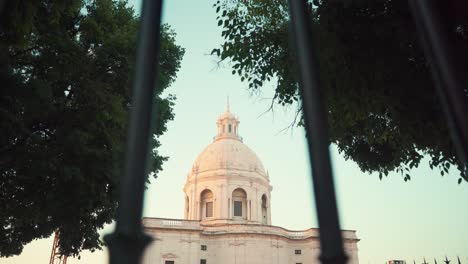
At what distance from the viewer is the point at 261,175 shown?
51.9m

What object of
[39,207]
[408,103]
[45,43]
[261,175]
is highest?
[261,175]

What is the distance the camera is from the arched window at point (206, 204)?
4847 centimetres

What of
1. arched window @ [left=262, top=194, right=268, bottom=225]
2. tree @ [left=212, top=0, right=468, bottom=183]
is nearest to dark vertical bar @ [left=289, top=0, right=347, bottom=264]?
tree @ [left=212, top=0, right=468, bottom=183]

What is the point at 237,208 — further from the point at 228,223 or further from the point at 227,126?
the point at 227,126

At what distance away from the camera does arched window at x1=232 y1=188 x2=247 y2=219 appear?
1897 inches

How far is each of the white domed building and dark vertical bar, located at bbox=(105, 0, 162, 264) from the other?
38.4 m

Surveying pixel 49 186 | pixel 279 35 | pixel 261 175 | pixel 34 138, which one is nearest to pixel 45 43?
pixel 34 138

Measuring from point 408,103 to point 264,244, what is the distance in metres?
36.8

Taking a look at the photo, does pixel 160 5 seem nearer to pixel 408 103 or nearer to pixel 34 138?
pixel 408 103

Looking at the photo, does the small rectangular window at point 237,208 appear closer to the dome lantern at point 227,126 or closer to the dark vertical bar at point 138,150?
the dome lantern at point 227,126

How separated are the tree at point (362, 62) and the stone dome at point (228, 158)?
134ft

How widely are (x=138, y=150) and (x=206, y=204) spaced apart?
48614 millimetres

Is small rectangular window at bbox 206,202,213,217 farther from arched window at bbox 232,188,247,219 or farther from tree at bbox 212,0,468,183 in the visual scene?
tree at bbox 212,0,468,183

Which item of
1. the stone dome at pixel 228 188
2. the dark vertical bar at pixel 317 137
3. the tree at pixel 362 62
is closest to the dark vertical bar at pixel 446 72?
the dark vertical bar at pixel 317 137
